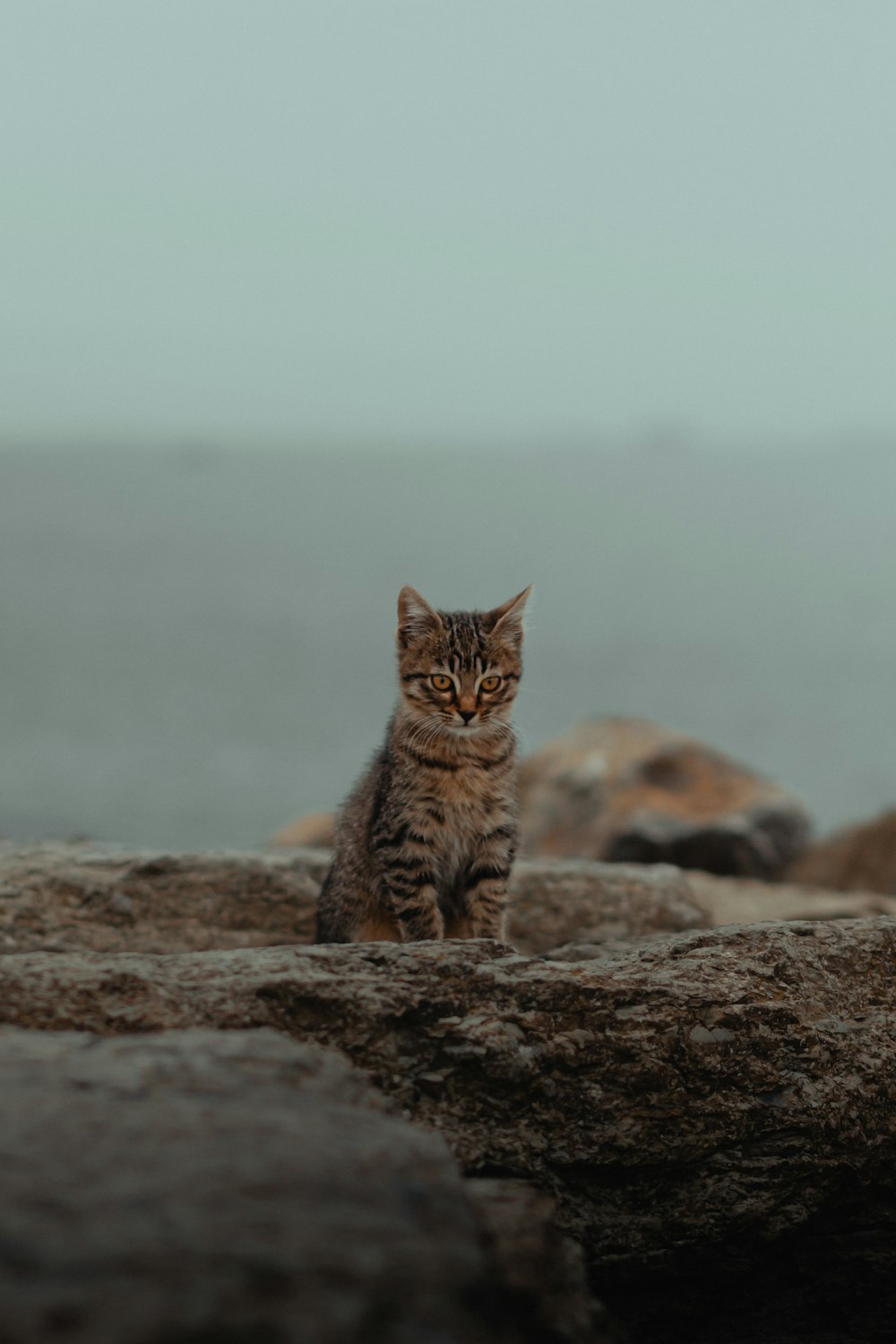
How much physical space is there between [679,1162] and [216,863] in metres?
3.99

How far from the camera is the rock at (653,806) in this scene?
12.1 meters

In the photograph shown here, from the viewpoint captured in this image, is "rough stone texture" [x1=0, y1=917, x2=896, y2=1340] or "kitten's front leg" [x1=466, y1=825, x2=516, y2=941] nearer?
"rough stone texture" [x1=0, y1=917, x2=896, y2=1340]

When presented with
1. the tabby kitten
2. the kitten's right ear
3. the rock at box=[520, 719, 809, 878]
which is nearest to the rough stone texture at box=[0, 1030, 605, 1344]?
the tabby kitten

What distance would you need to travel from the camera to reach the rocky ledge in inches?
85.6

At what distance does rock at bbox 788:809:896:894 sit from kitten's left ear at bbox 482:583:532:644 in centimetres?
691

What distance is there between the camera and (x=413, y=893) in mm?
5637

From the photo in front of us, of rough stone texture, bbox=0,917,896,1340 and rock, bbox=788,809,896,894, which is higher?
rough stone texture, bbox=0,917,896,1340

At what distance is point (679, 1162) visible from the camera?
3.88m

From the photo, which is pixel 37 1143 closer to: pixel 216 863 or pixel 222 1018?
pixel 222 1018

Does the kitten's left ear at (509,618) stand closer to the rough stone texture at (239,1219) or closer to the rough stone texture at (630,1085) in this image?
the rough stone texture at (630,1085)

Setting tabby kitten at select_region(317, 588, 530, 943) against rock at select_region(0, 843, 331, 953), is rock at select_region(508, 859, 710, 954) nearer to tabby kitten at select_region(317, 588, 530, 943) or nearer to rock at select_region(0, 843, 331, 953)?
rock at select_region(0, 843, 331, 953)

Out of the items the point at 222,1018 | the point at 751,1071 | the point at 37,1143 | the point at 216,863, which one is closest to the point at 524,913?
the point at 216,863

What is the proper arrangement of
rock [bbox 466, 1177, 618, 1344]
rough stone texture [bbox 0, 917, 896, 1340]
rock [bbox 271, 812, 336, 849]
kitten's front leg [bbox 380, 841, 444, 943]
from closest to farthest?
rock [bbox 466, 1177, 618, 1344], rough stone texture [bbox 0, 917, 896, 1340], kitten's front leg [bbox 380, 841, 444, 943], rock [bbox 271, 812, 336, 849]

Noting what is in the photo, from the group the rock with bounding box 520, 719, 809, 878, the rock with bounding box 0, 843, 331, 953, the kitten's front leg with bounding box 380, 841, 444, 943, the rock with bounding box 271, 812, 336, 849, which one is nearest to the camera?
the kitten's front leg with bounding box 380, 841, 444, 943
